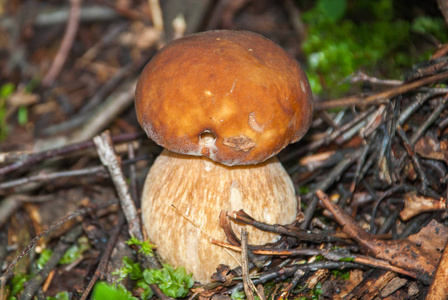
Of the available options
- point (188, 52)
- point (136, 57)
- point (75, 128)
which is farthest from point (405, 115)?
point (136, 57)

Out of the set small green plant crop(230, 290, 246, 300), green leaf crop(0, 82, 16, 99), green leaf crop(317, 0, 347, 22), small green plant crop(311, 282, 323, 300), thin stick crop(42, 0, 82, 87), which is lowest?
small green plant crop(311, 282, 323, 300)

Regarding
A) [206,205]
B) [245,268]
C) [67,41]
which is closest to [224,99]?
[206,205]

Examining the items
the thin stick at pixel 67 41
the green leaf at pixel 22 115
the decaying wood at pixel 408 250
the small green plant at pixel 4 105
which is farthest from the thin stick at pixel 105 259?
the thin stick at pixel 67 41

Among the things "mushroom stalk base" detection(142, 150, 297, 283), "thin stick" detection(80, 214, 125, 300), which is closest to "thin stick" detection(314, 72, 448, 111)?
"mushroom stalk base" detection(142, 150, 297, 283)

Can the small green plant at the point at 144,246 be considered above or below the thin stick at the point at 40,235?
below

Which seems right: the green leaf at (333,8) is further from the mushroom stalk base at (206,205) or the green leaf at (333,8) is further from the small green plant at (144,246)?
the small green plant at (144,246)

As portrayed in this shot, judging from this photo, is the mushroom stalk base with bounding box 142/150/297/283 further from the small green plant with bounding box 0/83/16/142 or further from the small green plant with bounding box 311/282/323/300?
the small green plant with bounding box 0/83/16/142
